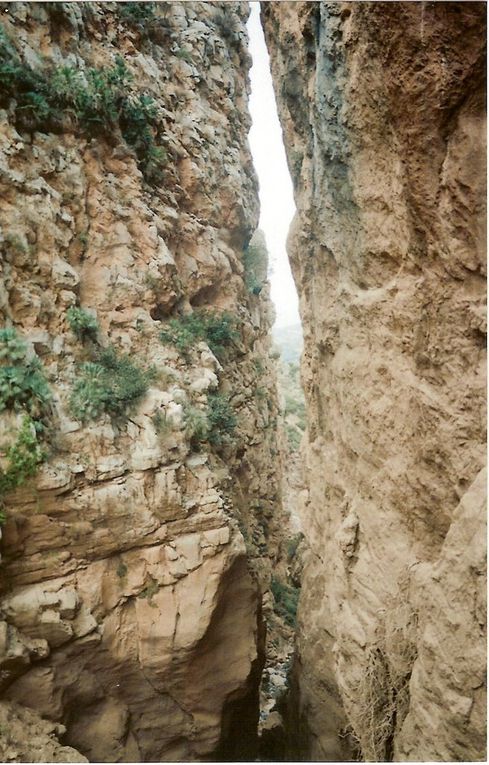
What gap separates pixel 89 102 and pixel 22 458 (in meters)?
6.93

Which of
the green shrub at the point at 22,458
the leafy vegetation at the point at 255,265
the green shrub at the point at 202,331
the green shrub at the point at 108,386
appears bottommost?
the green shrub at the point at 22,458

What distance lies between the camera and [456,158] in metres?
4.01

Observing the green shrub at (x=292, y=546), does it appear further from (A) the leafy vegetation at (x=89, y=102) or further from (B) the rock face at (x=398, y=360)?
(A) the leafy vegetation at (x=89, y=102)

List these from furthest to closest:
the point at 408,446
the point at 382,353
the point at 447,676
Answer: the point at 382,353, the point at 408,446, the point at 447,676

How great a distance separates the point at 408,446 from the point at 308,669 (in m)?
6.14

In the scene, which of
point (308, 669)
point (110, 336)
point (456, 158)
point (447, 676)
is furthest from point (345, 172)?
point (308, 669)

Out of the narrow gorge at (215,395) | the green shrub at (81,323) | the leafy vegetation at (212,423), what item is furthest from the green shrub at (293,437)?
the green shrub at (81,323)

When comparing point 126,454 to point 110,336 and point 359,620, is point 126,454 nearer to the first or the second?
point 110,336

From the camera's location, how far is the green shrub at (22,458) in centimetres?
657

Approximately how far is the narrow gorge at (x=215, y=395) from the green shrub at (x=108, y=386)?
5cm

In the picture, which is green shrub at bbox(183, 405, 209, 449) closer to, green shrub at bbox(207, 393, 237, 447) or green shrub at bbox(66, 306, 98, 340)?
green shrub at bbox(207, 393, 237, 447)

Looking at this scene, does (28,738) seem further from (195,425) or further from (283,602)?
(283,602)

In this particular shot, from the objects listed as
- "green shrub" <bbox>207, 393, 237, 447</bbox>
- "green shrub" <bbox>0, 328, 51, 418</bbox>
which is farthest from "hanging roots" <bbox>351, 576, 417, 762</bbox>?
"green shrub" <bbox>0, 328, 51, 418</bbox>

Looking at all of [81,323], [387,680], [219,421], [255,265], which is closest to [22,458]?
[81,323]
